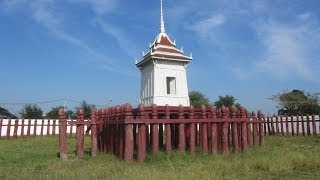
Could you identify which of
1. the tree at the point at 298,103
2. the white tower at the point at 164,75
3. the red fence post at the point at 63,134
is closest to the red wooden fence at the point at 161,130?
the red fence post at the point at 63,134

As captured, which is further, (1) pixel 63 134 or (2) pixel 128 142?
(1) pixel 63 134

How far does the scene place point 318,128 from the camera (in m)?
27.3

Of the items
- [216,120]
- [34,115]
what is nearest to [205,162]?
[216,120]

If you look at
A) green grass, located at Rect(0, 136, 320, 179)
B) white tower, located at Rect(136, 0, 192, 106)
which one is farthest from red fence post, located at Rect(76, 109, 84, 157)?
white tower, located at Rect(136, 0, 192, 106)

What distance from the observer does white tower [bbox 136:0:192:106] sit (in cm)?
2996

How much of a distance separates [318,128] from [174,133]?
56.7 ft

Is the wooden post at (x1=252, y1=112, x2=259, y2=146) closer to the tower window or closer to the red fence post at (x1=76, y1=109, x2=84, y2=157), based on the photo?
the red fence post at (x1=76, y1=109, x2=84, y2=157)

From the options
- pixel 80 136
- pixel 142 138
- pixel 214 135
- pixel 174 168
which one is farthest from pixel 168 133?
pixel 80 136

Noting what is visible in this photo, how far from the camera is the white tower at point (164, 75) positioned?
98.3 feet

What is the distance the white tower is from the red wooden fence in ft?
52.4

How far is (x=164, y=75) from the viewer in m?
30.1

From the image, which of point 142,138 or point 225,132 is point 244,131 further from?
point 142,138

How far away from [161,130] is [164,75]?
680 inches

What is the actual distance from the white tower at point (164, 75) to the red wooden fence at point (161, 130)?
16.0 m
